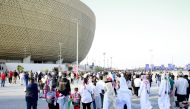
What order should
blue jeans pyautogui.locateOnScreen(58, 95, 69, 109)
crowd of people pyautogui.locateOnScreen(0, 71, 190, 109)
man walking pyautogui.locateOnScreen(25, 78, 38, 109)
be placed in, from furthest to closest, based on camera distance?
blue jeans pyautogui.locateOnScreen(58, 95, 69, 109)
man walking pyautogui.locateOnScreen(25, 78, 38, 109)
crowd of people pyautogui.locateOnScreen(0, 71, 190, 109)

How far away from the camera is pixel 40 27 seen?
7125 centimetres

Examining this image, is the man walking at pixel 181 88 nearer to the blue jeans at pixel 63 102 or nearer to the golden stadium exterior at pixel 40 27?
the blue jeans at pixel 63 102

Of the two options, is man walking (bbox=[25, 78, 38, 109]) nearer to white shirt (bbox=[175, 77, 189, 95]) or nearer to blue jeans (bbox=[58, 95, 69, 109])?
blue jeans (bbox=[58, 95, 69, 109])

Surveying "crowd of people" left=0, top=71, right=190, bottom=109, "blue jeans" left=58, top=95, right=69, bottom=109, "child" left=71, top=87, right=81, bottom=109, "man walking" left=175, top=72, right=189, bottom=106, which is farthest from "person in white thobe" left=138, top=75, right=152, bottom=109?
"blue jeans" left=58, top=95, right=69, bottom=109

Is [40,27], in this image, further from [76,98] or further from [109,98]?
[109,98]

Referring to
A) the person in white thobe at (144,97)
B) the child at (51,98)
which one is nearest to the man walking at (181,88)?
the person in white thobe at (144,97)

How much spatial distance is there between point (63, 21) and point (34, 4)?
11459 millimetres

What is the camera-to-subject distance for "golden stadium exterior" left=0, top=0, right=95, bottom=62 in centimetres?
6438

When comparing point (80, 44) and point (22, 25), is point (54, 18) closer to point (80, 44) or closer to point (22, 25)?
point (22, 25)

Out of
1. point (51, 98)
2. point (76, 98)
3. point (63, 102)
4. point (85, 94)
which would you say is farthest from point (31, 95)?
point (85, 94)

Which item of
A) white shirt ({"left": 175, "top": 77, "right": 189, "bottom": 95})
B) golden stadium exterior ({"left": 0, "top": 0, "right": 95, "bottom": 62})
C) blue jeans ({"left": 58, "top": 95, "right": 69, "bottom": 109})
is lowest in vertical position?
blue jeans ({"left": 58, "top": 95, "right": 69, "bottom": 109})

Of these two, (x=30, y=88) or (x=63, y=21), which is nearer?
(x=30, y=88)

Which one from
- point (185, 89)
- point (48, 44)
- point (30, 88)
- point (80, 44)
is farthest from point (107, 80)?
point (80, 44)

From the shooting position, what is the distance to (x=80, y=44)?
298ft
